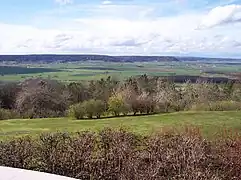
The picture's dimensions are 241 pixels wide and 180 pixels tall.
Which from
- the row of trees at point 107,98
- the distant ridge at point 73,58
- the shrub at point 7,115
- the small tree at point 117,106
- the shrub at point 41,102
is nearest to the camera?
the small tree at point 117,106

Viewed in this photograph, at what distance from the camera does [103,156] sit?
8578 mm

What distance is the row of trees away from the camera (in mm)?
27547

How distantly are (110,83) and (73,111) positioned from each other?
52.6 ft

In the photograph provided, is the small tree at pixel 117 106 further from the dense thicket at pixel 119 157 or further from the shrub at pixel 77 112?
the dense thicket at pixel 119 157

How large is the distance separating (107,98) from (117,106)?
5041 millimetres

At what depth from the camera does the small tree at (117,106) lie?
2734 centimetres

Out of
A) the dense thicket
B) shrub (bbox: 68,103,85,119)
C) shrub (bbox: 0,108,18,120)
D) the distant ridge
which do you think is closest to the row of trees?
shrub (bbox: 68,103,85,119)

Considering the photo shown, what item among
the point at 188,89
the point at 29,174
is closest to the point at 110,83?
the point at 188,89

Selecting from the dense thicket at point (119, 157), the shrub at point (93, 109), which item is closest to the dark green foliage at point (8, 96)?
the shrub at point (93, 109)

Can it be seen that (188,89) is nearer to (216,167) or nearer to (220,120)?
(220,120)

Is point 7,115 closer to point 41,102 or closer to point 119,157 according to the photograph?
point 41,102

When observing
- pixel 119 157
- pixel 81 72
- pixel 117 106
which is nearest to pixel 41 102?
pixel 117 106

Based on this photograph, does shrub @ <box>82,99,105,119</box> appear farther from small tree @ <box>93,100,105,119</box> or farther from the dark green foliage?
the dark green foliage

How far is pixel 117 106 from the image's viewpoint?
27.3m
